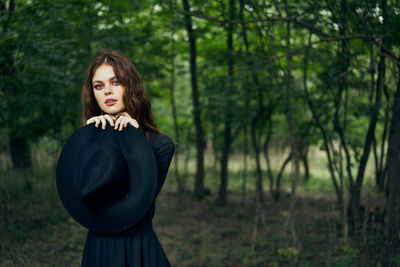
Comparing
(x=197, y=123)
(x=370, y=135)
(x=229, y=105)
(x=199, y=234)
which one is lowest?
(x=199, y=234)

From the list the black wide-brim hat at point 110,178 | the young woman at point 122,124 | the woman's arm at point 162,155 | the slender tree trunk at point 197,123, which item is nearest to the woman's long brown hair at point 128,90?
the young woman at point 122,124

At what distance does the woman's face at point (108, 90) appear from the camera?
6.06 ft

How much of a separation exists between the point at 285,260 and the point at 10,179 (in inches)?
173

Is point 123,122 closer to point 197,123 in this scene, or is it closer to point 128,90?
point 128,90

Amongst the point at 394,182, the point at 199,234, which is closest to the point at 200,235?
the point at 199,234

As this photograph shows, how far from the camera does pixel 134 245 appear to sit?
1715 millimetres

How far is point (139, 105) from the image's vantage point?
188 centimetres

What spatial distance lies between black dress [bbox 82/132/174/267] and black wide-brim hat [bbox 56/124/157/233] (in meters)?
0.10

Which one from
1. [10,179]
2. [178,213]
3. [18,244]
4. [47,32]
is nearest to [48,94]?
[47,32]

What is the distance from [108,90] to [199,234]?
4740mm

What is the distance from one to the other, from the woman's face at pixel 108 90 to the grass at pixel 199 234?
2726 mm

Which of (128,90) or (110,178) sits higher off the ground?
(128,90)

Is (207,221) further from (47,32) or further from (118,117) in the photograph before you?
(118,117)

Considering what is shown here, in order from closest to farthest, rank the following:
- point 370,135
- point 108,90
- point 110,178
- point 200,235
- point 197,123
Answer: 1. point 110,178
2. point 108,90
3. point 370,135
4. point 200,235
5. point 197,123
